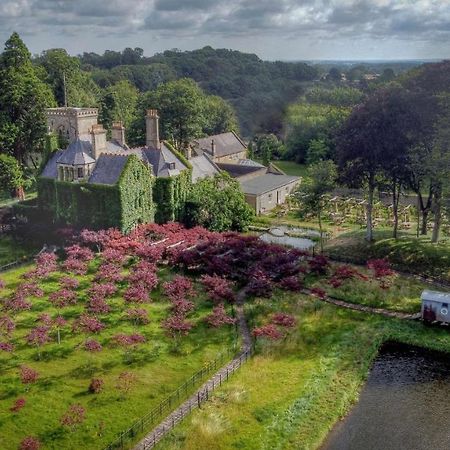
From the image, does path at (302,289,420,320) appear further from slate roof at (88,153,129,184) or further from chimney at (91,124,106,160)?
chimney at (91,124,106,160)

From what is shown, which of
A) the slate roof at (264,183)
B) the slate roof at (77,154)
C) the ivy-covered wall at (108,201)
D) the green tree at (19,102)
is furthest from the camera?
the slate roof at (264,183)

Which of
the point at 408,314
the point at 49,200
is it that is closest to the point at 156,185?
Answer: the point at 49,200

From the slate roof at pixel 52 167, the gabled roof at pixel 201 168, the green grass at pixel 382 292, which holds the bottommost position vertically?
the green grass at pixel 382 292

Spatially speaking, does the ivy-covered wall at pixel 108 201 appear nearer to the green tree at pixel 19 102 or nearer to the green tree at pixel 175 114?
the green tree at pixel 19 102

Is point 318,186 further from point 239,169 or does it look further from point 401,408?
point 401,408

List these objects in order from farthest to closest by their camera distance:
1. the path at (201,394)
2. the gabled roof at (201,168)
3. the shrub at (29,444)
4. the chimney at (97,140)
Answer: the gabled roof at (201,168)
the chimney at (97,140)
the path at (201,394)
the shrub at (29,444)

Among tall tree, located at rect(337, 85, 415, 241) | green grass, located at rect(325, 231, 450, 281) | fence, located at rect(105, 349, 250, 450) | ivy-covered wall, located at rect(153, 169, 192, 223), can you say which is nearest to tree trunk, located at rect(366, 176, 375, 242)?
tall tree, located at rect(337, 85, 415, 241)

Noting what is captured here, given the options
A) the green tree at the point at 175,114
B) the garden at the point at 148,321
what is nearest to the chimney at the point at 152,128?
the garden at the point at 148,321

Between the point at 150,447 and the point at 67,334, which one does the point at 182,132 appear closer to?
the point at 67,334
